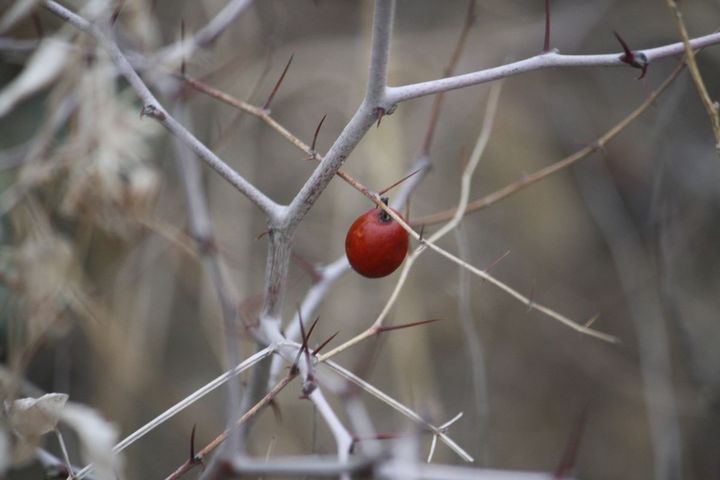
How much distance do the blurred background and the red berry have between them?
0.93m

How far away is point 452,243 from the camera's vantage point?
7.66 feet

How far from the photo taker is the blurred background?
196 centimetres

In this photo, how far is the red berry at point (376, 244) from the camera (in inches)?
34.5

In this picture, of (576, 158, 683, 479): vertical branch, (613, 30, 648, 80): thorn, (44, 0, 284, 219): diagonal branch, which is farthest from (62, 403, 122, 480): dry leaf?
(576, 158, 683, 479): vertical branch

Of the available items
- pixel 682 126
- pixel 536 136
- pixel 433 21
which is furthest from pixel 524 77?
pixel 682 126

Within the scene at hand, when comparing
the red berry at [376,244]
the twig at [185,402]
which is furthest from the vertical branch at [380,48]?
the twig at [185,402]

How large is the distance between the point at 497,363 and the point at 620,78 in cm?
109

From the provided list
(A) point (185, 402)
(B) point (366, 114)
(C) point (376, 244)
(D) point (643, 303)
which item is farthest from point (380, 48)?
(D) point (643, 303)

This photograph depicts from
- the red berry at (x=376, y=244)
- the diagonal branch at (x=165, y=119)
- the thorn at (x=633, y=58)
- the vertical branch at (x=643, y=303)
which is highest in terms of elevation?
the thorn at (x=633, y=58)

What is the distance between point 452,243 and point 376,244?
4.88 ft

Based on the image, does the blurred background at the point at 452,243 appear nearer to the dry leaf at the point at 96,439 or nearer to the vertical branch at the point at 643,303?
the vertical branch at the point at 643,303

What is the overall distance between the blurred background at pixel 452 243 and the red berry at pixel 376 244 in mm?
933

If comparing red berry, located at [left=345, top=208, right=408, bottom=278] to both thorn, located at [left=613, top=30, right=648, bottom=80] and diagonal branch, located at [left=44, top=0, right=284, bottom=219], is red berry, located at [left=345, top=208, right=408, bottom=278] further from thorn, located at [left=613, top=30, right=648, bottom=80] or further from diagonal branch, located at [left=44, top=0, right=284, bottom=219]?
thorn, located at [left=613, top=30, right=648, bottom=80]

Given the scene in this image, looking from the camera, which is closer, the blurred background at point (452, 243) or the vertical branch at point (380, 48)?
the vertical branch at point (380, 48)
